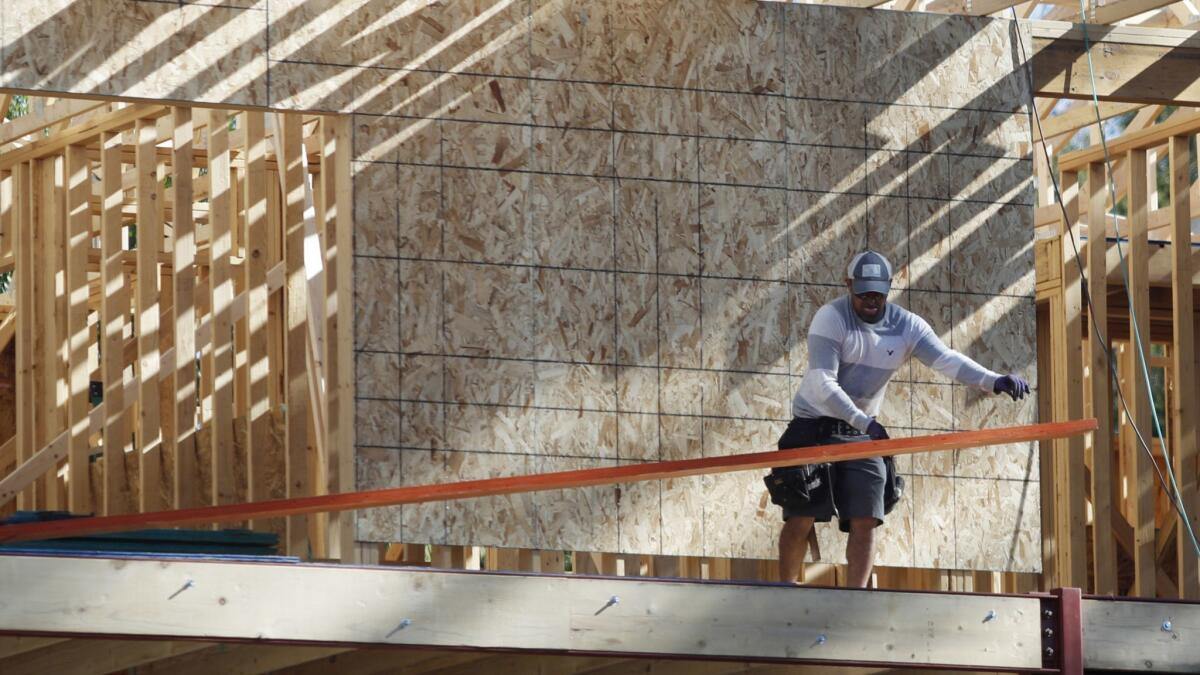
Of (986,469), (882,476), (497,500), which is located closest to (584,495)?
(497,500)

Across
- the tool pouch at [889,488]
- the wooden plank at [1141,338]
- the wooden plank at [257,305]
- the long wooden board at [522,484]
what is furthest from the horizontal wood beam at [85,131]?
the wooden plank at [1141,338]

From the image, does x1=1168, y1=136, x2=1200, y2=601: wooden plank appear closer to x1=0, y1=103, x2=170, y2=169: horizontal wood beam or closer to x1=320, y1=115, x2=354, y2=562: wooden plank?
x1=320, y1=115, x2=354, y2=562: wooden plank

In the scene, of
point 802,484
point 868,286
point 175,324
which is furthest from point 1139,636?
point 175,324

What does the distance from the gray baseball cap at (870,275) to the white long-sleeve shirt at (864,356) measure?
0.13 meters

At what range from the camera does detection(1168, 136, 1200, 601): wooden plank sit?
1009 centimetres

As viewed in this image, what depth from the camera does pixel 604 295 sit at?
30.1 ft

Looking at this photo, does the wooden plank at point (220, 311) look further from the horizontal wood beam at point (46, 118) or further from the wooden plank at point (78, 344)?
the horizontal wood beam at point (46, 118)

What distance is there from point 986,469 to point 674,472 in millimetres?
2860

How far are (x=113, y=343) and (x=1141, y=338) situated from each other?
18.1 ft

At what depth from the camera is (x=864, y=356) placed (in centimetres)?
833

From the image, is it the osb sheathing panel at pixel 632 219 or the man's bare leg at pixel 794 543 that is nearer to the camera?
the man's bare leg at pixel 794 543

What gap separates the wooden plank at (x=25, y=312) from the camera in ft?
36.5

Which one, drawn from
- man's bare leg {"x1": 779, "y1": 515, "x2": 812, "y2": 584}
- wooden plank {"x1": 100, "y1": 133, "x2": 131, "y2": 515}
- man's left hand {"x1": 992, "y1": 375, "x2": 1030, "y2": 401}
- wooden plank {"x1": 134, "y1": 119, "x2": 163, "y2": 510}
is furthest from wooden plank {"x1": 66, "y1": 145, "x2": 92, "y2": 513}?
man's left hand {"x1": 992, "y1": 375, "x2": 1030, "y2": 401}

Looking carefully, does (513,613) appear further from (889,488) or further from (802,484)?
(889,488)
